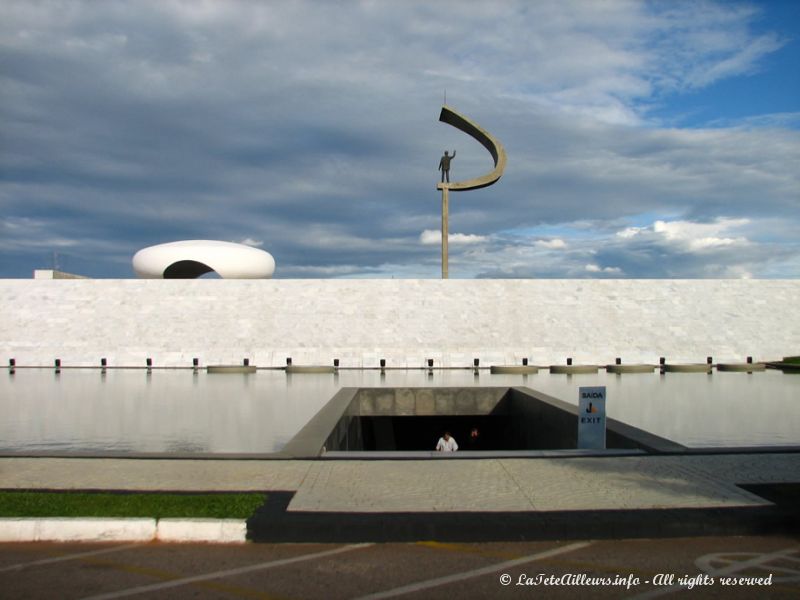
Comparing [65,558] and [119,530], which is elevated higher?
[119,530]

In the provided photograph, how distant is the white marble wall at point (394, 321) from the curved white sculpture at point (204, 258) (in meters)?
4.58

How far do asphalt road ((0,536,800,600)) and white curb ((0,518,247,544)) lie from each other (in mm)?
106

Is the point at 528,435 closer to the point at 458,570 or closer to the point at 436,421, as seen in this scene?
the point at 436,421

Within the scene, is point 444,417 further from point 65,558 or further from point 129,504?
point 65,558

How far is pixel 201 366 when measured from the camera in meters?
28.2

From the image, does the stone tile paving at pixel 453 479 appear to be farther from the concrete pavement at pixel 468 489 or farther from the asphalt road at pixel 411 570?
A: the asphalt road at pixel 411 570

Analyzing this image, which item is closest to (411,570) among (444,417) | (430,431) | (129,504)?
(129,504)

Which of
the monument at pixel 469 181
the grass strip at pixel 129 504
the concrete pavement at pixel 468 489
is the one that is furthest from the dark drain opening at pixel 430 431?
the monument at pixel 469 181

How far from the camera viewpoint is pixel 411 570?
462cm

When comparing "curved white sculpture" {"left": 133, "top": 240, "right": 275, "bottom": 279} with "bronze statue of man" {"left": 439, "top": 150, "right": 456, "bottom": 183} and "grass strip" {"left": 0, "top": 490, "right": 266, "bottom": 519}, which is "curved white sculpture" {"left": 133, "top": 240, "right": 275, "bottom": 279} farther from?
"grass strip" {"left": 0, "top": 490, "right": 266, "bottom": 519}

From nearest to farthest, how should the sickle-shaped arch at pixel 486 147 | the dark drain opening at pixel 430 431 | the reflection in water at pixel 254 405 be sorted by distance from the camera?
the reflection in water at pixel 254 405, the dark drain opening at pixel 430 431, the sickle-shaped arch at pixel 486 147

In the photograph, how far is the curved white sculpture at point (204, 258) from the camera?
1495 inches

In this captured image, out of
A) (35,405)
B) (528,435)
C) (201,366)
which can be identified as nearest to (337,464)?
(528,435)

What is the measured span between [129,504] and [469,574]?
9.78ft
